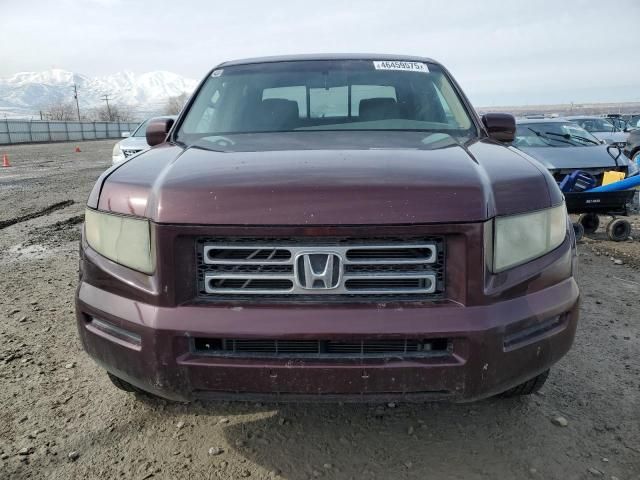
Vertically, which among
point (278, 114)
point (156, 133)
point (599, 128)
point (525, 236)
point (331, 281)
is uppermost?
point (278, 114)

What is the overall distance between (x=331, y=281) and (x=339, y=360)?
0.28m

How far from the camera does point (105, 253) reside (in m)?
2.06

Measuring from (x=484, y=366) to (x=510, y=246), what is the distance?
445mm

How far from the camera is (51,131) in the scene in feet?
156

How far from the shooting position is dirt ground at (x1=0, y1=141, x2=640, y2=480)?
2.18 meters

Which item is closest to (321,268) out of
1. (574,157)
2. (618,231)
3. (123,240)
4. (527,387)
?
(123,240)

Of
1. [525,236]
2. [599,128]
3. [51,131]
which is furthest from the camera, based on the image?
[51,131]

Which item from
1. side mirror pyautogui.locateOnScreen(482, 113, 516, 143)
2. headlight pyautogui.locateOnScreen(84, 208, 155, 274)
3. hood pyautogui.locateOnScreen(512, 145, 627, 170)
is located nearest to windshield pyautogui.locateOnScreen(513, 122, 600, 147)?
hood pyautogui.locateOnScreen(512, 145, 627, 170)

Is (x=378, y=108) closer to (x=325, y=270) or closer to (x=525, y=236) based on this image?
(x=525, y=236)

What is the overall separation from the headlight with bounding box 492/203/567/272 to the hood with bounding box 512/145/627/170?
564 cm

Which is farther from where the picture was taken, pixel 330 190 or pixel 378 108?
pixel 378 108

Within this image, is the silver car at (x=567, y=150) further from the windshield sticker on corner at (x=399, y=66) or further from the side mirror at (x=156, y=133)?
the side mirror at (x=156, y=133)

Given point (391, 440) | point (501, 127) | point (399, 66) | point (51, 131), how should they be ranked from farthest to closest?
point (51, 131)
point (399, 66)
point (501, 127)
point (391, 440)

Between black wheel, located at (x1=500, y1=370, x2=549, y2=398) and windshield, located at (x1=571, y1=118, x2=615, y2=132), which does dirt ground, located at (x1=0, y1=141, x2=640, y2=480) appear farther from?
windshield, located at (x1=571, y1=118, x2=615, y2=132)
